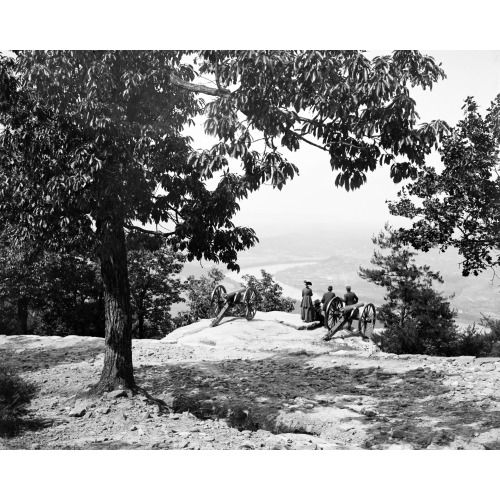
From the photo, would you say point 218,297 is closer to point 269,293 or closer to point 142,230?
point 269,293

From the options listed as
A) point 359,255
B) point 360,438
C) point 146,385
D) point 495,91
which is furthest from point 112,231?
point 495,91

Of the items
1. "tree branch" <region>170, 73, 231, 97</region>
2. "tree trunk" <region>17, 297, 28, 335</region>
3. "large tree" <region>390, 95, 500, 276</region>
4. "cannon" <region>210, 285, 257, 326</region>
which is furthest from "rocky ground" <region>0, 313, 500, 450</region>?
"tree branch" <region>170, 73, 231, 97</region>

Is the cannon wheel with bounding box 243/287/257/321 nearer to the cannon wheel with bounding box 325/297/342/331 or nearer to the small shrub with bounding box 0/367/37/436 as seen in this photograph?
the cannon wheel with bounding box 325/297/342/331

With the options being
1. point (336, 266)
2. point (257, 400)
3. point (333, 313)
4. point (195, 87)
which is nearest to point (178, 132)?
point (195, 87)

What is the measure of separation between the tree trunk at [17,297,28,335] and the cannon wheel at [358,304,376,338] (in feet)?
12.6

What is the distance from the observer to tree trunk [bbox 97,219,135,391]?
5.70 metres

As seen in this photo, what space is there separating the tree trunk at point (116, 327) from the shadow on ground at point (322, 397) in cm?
24

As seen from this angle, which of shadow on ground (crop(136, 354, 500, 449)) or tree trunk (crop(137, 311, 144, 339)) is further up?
tree trunk (crop(137, 311, 144, 339))

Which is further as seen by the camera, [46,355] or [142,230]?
[46,355]

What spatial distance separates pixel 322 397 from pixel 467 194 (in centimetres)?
234

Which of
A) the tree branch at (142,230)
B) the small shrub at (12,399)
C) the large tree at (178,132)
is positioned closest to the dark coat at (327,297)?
the large tree at (178,132)

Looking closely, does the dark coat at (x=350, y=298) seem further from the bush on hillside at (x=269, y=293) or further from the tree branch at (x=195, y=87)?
the tree branch at (x=195, y=87)

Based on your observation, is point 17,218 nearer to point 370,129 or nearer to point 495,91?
point 370,129

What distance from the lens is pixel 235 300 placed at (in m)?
7.15
